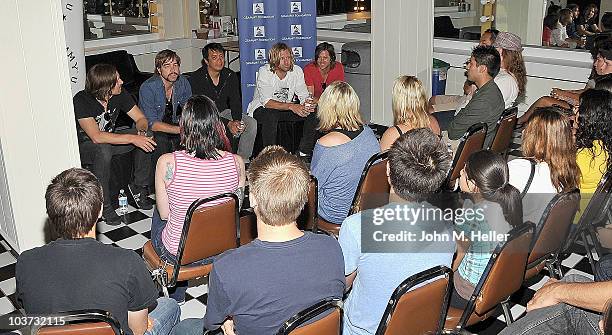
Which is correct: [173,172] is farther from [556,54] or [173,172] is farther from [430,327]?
[556,54]

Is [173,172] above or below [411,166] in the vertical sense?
below

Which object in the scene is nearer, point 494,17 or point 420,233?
point 420,233

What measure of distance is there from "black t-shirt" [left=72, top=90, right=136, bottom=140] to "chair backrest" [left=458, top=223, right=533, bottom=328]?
3.16m

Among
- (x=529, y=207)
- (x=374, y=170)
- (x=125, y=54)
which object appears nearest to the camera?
(x=529, y=207)

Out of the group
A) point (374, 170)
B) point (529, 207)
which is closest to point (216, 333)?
point (374, 170)

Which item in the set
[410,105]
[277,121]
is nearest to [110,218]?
[277,121]

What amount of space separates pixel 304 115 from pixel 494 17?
4.22m

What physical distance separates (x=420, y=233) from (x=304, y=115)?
3752mm

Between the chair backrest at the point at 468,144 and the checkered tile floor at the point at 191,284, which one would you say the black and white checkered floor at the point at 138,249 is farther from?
the chair backrest at the point at 468,144

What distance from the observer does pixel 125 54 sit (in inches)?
306

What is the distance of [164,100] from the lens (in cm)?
508

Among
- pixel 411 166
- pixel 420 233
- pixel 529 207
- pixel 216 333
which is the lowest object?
pixel 216 333

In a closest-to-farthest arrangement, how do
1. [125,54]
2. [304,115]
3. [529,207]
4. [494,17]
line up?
[529,207] < [304,115] < [125,54] < [494,17]

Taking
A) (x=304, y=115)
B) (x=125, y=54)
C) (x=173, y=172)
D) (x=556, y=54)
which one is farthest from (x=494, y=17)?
(x=173, y=172)
